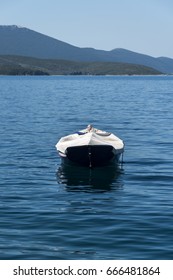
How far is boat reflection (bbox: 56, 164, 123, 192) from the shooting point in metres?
28.6

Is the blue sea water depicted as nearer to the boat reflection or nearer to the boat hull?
the boat reflection

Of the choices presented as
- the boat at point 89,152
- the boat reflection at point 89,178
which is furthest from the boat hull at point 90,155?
the boat reflection at point 89,178

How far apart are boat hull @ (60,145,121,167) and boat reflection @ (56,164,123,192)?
38cm

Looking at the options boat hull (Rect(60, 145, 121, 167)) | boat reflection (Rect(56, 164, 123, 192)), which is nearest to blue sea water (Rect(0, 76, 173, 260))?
boat reflection (Rect(56, 164, 123, 192))

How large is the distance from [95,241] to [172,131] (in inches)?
1529

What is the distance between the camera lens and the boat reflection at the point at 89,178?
93.7ft

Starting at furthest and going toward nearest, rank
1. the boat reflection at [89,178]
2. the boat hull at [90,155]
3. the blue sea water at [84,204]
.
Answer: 1. the boat hull at [90,155]
2. the boat reflection at [89,178]
3. the blue sea water at [84,204]

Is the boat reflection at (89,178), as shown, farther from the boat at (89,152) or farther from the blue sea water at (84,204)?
the boat at (89,152)

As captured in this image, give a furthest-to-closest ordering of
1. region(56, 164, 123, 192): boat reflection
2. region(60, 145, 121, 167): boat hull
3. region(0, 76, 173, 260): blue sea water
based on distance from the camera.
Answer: region(60, 145, 121, 167): boat hull
region(56, 164, 123, 192): boat reflection
region(0, 76, 173, 260): blue sea water

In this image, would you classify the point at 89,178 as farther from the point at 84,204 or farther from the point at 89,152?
the point at 84,204

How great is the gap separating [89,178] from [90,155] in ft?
7.74

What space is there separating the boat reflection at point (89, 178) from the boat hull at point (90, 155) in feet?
1.26
